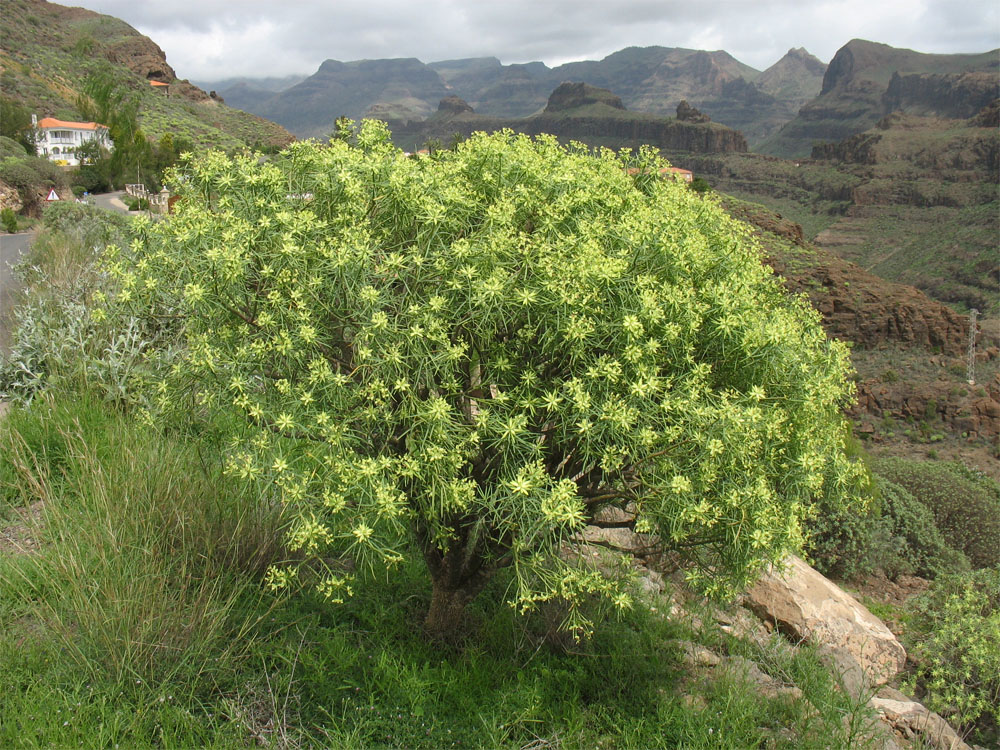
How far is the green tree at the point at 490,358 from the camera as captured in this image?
3.48 meters

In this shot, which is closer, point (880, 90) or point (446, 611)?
point (446, 611)

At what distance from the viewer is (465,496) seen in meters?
3.55

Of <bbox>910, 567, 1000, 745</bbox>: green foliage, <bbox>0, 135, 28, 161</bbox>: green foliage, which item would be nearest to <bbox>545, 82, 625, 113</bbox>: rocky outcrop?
<bbox>0, 135, 28, 161</bbox>: green foliage

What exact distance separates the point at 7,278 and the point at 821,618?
56.6ft

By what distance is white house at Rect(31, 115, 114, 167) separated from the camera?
2109 inches

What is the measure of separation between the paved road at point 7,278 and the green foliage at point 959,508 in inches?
738

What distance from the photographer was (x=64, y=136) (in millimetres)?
59312

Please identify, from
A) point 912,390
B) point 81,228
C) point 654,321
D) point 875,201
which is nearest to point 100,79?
point 81,228

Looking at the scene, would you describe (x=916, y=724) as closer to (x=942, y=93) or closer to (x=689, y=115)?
(x=689, y=115)

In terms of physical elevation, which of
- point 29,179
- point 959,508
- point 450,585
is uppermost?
point 29,179

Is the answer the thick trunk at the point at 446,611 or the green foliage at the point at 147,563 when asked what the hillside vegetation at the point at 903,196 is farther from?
the green foliage at the point at 147,563

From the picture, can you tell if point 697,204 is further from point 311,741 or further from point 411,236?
point 311,741

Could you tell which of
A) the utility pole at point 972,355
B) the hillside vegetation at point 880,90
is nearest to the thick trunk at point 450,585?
the utility pole at point 972,355

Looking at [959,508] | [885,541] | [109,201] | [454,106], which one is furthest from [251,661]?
[454,106]
